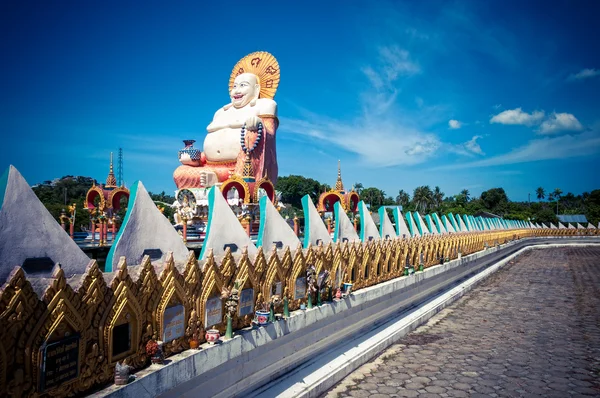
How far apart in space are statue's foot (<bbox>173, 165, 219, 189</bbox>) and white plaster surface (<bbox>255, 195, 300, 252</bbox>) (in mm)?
24399

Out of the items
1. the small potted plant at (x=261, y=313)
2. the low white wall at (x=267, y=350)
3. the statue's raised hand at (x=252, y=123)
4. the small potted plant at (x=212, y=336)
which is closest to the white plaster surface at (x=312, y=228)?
the low white wall at (x=267, y=350)

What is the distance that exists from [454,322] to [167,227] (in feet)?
28.3

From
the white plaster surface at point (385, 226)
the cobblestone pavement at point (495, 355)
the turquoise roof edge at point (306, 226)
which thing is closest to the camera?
the cobblestone pavement at point (495, 355)

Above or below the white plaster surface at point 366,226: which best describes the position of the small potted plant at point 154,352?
below

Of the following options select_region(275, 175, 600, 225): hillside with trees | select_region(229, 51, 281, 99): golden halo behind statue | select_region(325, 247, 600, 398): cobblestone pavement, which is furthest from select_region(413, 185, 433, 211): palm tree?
select_region(325, 247, 600, 398): cobblestone pavement

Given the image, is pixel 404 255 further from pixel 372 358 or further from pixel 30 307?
pixel 30 307

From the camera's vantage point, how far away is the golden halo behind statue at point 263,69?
116ft

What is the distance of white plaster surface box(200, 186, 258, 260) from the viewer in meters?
6.88

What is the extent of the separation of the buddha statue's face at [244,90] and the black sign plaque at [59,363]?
3166cm

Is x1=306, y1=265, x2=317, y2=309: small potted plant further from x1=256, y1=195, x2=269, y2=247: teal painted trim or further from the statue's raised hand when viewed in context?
the statue's raised hand

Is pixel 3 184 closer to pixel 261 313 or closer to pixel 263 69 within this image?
pixel 261 313

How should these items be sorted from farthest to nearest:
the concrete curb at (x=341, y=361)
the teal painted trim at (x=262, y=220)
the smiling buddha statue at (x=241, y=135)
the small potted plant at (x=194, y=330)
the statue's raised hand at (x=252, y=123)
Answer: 1. the smiling buddha statue at (x=241, y=135)
2. the statue's raised hand at (x=252, y=123)
3. the teal painted trim at (x=262, y=220)
4. the concrete curb at (x=341, y=361)
5. the small potted plant at (x=194, y=330)

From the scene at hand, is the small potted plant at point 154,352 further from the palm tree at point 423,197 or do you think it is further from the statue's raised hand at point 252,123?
the palm tree at point 423,197

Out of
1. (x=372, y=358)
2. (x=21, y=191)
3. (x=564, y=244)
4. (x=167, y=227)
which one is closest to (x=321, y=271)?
(x=372, y=358)
